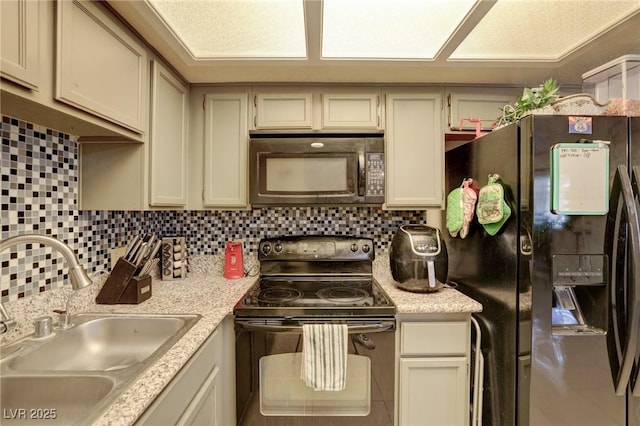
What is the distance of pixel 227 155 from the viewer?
5.67 feet

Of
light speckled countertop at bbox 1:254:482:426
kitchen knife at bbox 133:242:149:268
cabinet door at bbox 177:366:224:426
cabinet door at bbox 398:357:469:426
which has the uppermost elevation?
kitchen knife at bbox 133:242:149:268

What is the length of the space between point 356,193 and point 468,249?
68 centimetres

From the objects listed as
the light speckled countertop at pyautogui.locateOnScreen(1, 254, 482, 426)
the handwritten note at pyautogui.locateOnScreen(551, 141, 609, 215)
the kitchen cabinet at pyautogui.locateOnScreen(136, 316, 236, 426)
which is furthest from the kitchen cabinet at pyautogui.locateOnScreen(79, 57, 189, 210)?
the handwritten note at pyautogui.locateOnScreen(551, 141, 609, 215)

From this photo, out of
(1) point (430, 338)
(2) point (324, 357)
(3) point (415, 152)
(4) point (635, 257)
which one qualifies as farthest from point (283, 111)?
(4) point (635, 257)

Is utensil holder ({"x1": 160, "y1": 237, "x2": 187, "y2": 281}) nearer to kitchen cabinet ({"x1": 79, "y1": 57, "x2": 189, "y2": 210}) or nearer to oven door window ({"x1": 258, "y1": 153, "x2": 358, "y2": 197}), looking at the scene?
kitchen cabinet ({"x1": 79, "y1": 57, "x2": 189, "y2": 210})

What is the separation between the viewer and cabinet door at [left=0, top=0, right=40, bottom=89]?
71 centimetres

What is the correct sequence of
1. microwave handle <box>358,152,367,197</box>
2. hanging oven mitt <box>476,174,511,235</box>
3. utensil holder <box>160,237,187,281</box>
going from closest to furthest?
hanging oven mitt <box>476,174,511,235</box>
microwave handle <box>358,152,367,197</box>
utensil holder <box>160,237,187,281</box>

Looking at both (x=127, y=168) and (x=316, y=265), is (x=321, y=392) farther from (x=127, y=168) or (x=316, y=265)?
(x=127, y=168)

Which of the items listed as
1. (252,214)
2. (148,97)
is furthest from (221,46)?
(252,214)

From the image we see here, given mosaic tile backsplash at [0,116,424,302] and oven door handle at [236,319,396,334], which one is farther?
oven door handle at [236,319,396,334]

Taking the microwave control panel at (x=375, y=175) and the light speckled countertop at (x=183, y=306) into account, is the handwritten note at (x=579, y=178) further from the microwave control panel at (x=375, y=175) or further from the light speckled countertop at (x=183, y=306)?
the microwave control panel at (x=375, y=175)

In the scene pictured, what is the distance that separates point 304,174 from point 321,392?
1.11 metres

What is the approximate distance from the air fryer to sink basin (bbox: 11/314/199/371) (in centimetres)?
102

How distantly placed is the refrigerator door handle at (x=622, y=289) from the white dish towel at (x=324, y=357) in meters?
1.04
